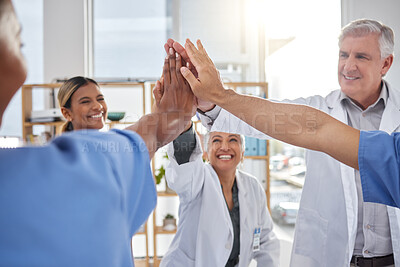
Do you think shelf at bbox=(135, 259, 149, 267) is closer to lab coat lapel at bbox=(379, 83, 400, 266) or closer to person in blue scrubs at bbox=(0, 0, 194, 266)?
lab coat lapel at bbox=(379, 83, 400, 266)

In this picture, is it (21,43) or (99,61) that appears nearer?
(21,43)

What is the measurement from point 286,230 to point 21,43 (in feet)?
11.9

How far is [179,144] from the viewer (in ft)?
5.02

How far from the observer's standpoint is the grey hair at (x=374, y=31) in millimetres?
1676

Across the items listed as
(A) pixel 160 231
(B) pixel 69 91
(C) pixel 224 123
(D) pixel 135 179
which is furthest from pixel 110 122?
(D) pixel 135 179

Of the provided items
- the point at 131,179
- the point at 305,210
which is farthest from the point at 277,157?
the point at 131,179

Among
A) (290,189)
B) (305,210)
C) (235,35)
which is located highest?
(235,35)

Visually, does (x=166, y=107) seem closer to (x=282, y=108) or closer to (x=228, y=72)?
(x=282, y=108)

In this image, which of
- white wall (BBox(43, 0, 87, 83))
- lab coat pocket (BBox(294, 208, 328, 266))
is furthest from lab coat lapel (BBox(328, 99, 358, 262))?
white wall (BBox(43, 0, 87, 83))

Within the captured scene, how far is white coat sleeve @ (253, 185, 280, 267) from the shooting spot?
6.33ft

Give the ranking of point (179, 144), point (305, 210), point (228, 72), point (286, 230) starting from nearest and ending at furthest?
point (179, 144), point (305, 210), point (286, 230), point (228, 72)

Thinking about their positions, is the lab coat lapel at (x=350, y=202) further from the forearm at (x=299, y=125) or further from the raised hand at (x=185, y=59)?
the raised hand at (x=185, y=59)

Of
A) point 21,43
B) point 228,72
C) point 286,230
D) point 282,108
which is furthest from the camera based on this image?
point 228,72

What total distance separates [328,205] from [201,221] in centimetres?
61
